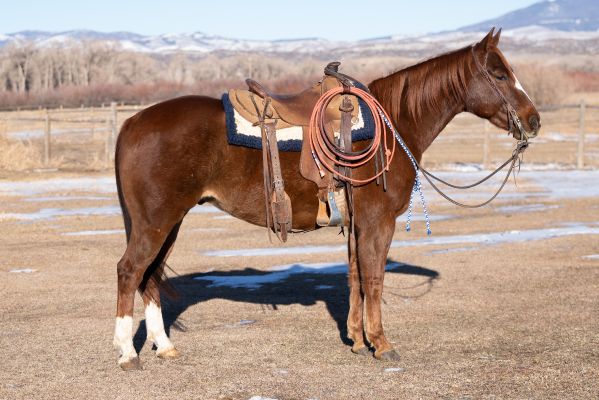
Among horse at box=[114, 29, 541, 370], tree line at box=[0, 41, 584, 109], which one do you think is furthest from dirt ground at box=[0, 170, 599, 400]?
tree line at box=[0, 41, 584, 109]

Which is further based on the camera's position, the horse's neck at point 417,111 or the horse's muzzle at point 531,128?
the horse's neck at point 417,111

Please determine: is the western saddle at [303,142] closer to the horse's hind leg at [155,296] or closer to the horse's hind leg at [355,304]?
the horse's hind leg at [355,304]

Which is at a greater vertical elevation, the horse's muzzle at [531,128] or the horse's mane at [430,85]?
the horse's mane at [430,85]

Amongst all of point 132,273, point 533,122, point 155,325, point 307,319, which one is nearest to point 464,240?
point 307,319

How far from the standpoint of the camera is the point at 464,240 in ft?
41.0

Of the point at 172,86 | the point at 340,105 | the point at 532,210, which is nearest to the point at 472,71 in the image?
the point at 340,105

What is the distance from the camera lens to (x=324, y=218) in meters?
6.44

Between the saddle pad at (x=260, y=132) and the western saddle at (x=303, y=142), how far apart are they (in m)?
0.03

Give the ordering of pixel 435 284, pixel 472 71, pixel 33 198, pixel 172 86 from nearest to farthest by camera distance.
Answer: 1. pixel 472 71
2. pixel 435 284
3. pixel 33 198
4. pixel 172 86

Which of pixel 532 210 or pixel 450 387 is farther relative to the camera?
pixel 532 210

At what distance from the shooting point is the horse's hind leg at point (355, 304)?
6.70m

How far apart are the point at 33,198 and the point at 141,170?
1274 cm

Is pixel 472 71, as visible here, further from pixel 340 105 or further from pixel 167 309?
pixel 167 309

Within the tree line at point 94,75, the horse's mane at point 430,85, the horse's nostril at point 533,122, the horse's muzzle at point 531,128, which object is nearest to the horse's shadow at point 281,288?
the horse's mane at point 430,85
